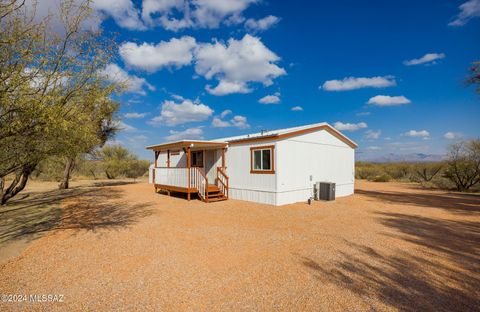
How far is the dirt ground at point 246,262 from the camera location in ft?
10.5

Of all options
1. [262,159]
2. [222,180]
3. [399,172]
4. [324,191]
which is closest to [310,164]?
[324,191]

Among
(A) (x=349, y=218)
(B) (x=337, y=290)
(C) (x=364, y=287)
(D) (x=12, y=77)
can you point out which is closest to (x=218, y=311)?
(B) (x=337, y=290)

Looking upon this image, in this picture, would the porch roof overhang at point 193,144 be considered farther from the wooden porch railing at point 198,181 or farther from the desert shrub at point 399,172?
the desert shrub at point 399,172

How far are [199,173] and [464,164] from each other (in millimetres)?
18110

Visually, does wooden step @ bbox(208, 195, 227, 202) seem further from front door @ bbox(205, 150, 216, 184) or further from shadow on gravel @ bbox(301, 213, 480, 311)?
shadow on gravel @ bbox(301, 213, 480, 311)

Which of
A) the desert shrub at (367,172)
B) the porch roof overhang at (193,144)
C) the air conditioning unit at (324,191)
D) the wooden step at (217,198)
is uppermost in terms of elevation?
the porch roof overhang at (193,144)

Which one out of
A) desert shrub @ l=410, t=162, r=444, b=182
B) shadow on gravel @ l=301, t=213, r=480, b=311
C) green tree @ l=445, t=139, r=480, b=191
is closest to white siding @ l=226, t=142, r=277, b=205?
shadow on gravel @ l=301, t=213, r=480, b=311

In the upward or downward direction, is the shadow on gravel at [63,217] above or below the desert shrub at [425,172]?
below

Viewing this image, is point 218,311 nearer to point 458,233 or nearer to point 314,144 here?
point 458,233

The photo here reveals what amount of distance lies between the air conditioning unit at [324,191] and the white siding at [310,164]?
29 centimetres

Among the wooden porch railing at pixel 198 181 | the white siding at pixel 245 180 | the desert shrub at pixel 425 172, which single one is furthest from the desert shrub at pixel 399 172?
the wooden porch railing at pixel 198 181

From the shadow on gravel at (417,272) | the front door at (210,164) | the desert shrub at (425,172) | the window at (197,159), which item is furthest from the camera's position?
the desert shrub at (425,172)

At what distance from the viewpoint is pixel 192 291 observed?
3424 mm

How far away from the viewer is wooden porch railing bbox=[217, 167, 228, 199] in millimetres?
12305
